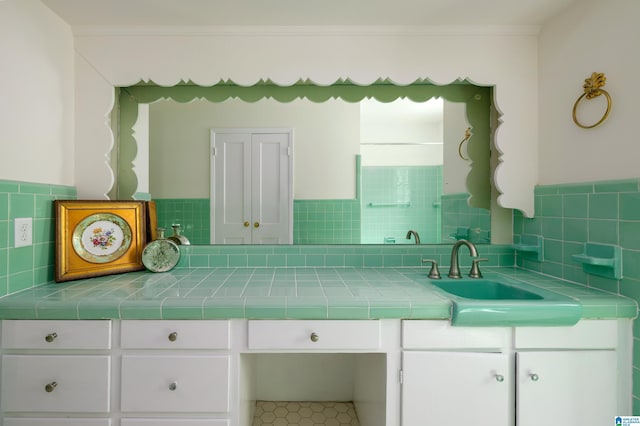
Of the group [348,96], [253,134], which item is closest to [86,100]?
[253,134]

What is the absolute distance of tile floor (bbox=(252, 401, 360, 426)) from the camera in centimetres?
176

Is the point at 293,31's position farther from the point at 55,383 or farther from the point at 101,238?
the point at 55,383

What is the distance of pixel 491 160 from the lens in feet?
6.25

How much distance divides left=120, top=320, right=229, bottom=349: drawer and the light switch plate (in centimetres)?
60

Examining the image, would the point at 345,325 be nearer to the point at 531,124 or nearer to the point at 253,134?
the point at 253,134

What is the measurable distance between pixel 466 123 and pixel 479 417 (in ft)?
4.70

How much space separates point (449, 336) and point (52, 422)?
1.48m

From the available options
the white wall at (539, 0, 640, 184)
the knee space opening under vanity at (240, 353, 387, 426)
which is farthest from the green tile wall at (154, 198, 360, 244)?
the white wall at (539, 0, 640, 184)

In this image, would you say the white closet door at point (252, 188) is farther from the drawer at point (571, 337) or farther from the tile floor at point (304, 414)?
the drawer at point (571, 337)

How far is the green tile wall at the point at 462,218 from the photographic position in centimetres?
189


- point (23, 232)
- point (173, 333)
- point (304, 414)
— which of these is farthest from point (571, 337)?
point (23, 232)

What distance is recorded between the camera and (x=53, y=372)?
122 centimetres

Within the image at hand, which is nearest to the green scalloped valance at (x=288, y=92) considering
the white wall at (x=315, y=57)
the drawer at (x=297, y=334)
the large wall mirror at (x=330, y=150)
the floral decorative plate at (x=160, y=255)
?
the large wall mirror at (x=330, y=150)

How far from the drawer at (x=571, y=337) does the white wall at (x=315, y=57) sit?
2.95 ft
